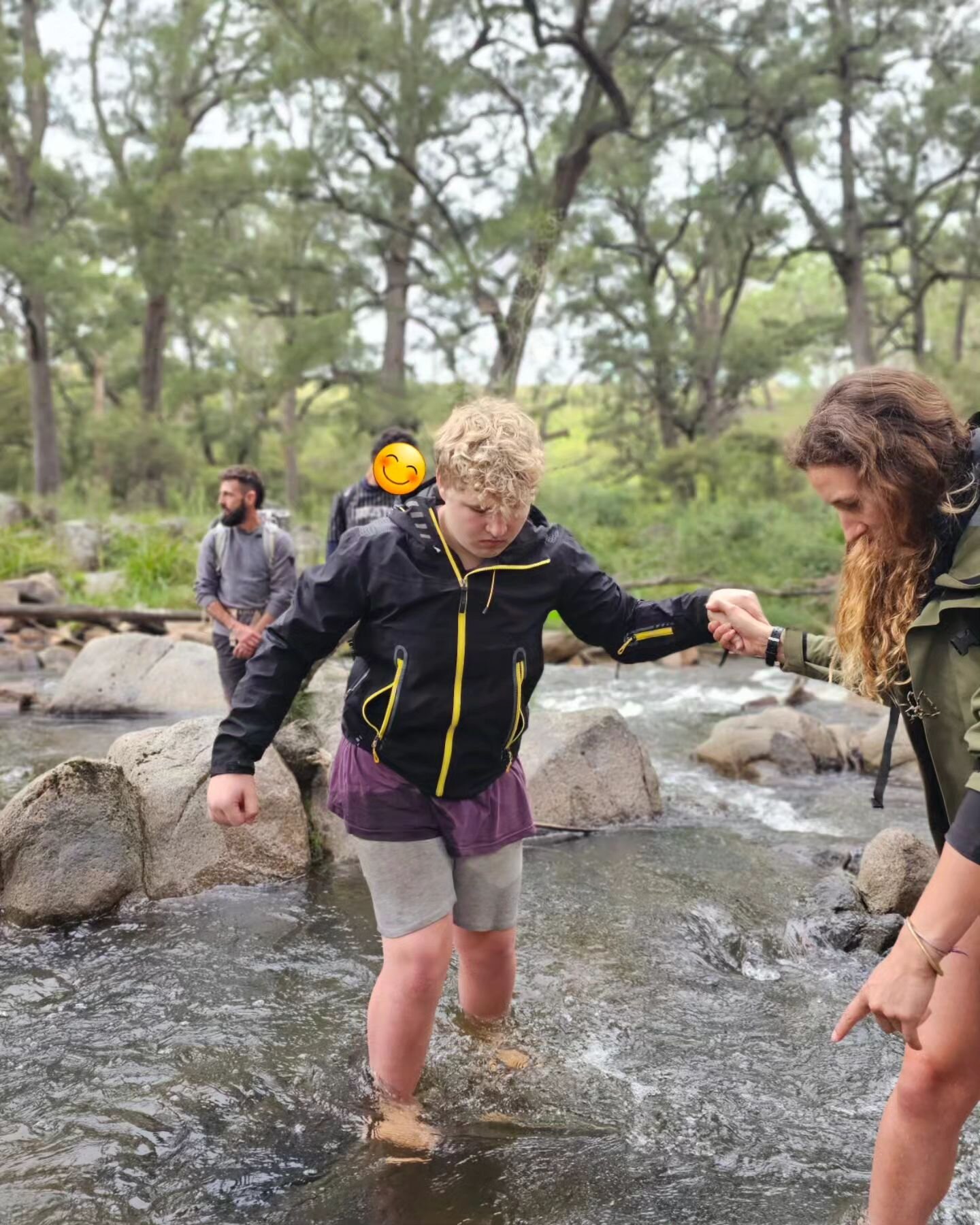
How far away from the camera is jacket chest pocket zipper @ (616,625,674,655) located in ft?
10.6

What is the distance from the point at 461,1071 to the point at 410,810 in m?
1.07

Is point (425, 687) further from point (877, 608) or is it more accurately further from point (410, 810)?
point (877, 608)

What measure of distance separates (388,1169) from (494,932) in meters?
0.67

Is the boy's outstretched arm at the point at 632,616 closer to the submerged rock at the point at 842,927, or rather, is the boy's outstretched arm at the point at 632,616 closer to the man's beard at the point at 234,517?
the submerged rock at the point at 842,927

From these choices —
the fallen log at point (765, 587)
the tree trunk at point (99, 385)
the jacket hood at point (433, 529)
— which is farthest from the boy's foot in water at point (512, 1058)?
the tree trunk at point (99, 385)

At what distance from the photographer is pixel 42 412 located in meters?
23.8

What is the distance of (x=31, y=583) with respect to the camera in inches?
532

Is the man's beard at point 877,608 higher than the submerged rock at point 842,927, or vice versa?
the man's beard at point 877,608

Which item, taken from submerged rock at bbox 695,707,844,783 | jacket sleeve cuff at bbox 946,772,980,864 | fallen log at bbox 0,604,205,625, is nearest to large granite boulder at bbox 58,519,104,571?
fallen log at bbox 0,604,205,625

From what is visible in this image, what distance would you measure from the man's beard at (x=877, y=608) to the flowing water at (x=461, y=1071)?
141cm

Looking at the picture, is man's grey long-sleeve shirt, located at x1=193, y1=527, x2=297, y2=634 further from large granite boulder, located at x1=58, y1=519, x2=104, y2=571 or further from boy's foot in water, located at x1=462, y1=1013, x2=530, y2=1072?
large granite boulder, located at x1=58, y1=519, x2=104, y2=571

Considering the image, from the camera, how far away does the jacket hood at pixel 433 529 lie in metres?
2.84

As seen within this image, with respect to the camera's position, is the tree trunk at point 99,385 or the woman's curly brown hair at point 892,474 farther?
the tree trunk at point 99,385

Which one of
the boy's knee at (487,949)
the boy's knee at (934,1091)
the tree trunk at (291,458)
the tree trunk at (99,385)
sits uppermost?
the tree trunk at (99,385)
